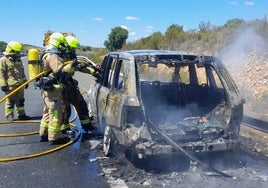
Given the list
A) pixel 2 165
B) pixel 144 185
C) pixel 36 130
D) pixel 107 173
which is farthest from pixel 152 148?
pixel 36 130

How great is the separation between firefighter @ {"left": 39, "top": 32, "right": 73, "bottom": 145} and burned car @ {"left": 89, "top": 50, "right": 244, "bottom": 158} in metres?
0.77

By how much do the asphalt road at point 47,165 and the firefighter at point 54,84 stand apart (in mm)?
344

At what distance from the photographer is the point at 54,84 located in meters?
6.88

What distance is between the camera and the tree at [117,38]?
48.5 metres

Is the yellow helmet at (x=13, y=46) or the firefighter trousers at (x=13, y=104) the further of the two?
the firefighter trousers at (x=13, y=104)

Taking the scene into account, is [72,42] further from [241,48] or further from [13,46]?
[241,48]

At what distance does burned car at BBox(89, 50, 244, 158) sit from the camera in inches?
200

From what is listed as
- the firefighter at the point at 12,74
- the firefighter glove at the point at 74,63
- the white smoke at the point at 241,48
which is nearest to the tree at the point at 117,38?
the white smoke at the point at 241,48

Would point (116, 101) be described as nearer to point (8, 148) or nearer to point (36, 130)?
point (8, 148)

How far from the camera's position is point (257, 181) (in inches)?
193

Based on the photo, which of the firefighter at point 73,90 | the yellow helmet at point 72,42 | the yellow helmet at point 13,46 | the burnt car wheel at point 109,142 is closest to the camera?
the burnt car wheel at point 109,142

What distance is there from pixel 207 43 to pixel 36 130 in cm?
1568

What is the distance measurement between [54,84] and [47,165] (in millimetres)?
1600

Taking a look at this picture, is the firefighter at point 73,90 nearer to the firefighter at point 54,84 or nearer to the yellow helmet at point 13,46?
the firefighter at point 54,84
